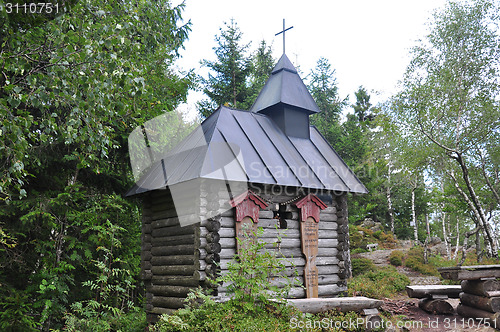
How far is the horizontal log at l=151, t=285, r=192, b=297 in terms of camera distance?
9245mm

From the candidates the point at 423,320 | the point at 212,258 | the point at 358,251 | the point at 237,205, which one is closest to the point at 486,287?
the point at 423,320

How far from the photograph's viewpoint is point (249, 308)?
755 centimetres

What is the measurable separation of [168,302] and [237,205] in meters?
3.11

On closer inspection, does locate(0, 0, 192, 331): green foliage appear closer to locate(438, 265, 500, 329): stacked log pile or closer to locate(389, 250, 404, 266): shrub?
locate(438, 265, 500, 329): stacked log pile

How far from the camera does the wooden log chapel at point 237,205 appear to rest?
8.96 m

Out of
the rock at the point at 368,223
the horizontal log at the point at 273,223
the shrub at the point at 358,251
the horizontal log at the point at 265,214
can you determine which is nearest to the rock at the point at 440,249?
the rock at the point at 368,223

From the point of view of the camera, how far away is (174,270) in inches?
378

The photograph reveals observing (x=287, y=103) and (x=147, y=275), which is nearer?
(x=147, y=275)

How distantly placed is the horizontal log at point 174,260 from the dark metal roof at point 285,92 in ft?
19.0

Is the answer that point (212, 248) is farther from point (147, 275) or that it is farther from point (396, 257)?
point (396, 257)

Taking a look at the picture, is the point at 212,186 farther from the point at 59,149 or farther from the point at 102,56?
the point at 59,149

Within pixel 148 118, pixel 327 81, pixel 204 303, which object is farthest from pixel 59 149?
pixel 327 81

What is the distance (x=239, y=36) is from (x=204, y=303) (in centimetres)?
2140

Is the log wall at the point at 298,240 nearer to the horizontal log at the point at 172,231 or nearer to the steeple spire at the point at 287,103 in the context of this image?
the horizontal log at the point at 172,231
